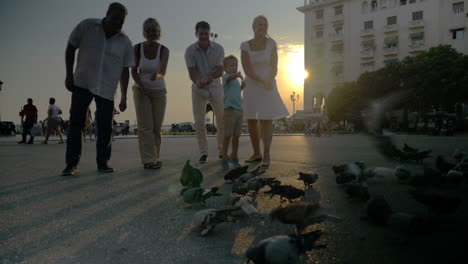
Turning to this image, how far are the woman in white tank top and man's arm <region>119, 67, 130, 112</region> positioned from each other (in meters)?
0.14

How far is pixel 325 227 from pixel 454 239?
486mm

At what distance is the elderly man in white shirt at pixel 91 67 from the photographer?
362 cm

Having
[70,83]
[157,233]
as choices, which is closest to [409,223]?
[157,233]

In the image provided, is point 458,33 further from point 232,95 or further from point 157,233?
point 157,233

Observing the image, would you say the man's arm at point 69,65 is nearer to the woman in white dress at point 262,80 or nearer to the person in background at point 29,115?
the woman in white dress at point 262,80

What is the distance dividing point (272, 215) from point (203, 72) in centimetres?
362

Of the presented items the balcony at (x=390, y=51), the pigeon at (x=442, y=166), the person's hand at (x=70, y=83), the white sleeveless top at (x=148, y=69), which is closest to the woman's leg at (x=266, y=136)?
the white sleeveless top at (x=148, y=69)

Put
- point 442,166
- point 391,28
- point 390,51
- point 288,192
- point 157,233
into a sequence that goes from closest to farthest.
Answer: point 157,233, point 288,192, point 442,166, point 391,28, point 390,51

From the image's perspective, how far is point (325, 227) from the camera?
60.4 inches

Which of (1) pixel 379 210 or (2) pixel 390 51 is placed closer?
(1) pixel 379 210

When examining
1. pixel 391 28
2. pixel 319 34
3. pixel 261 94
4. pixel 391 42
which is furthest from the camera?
pixel 319 34

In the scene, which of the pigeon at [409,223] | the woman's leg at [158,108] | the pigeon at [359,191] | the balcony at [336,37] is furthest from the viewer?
the balcony at [336,37]

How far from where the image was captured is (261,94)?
14.3 ft

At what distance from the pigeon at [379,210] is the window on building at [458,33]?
4983cm
